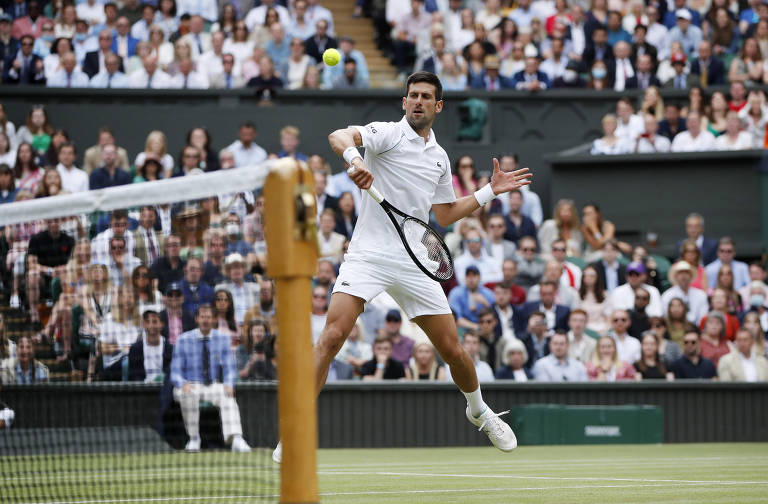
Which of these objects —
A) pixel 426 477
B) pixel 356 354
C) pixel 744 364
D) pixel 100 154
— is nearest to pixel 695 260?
pixel 744 364

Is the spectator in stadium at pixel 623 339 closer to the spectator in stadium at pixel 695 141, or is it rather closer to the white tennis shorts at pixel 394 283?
the spectator in stadium at pixel 695 141

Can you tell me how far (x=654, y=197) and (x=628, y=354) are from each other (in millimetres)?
4783

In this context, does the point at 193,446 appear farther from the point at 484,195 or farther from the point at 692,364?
the point at 692,364

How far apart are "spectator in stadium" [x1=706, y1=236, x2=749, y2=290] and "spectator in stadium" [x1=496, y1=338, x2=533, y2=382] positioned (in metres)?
3.46

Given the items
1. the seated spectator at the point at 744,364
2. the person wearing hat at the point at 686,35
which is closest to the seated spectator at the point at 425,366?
the seated spectator at the point at 744,364

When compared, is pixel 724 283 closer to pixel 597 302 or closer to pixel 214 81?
pixel 597 302

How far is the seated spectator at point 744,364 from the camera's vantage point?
15.2 meters

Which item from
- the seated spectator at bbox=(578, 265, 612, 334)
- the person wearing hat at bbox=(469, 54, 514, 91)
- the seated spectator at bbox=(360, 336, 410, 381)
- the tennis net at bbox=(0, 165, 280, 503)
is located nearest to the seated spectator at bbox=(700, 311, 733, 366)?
the seated spectator at bbox=(578, 265, 612, 334)

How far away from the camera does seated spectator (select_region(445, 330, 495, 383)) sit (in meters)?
14.6

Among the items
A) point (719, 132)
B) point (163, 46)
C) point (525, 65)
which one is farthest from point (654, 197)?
A: point (163, 46)

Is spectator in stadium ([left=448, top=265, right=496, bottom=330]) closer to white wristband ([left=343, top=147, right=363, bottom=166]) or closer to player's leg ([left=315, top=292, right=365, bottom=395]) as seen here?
player's leg ([left=315, top=292, right=365, bottom=395])

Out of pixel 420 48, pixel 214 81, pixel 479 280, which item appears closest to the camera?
pixel 479 280

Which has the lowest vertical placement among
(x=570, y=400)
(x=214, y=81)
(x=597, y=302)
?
(x=570, y=400)

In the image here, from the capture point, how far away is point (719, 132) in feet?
62.7
